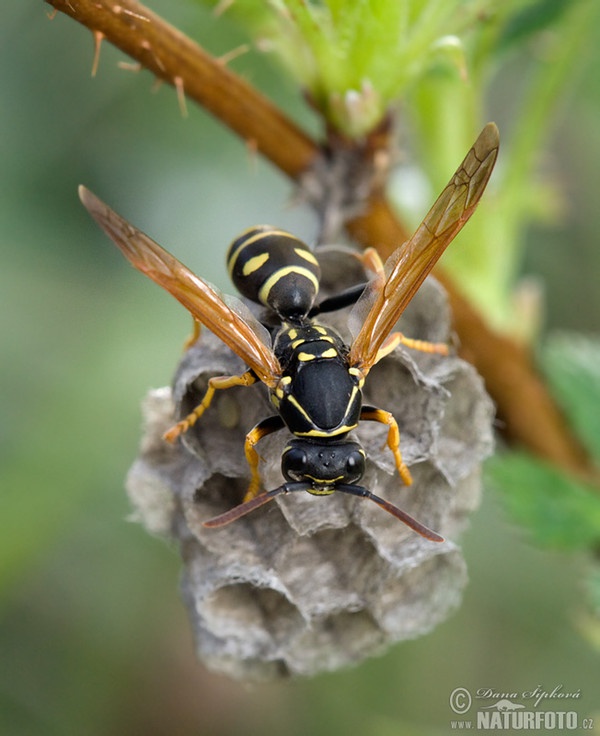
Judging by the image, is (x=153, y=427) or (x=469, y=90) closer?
(x=153, y=427)

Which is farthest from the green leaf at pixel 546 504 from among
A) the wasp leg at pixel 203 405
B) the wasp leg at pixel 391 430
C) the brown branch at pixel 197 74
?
the brown branch at pixel 197 74

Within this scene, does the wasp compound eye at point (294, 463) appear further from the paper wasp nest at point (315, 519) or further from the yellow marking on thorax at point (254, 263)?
the yellow marking on thorax at point (254, 263)

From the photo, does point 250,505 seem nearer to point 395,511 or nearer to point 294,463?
point 294,463

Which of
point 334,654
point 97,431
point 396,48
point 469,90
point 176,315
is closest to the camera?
point 396,48

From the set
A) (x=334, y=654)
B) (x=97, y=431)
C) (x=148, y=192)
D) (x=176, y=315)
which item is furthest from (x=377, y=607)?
(x=148, y=192)

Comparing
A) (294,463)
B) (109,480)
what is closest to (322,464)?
(294,463)

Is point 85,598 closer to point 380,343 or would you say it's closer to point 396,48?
point 380,343

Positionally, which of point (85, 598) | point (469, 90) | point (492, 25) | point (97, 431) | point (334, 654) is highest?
point (469, 90)
